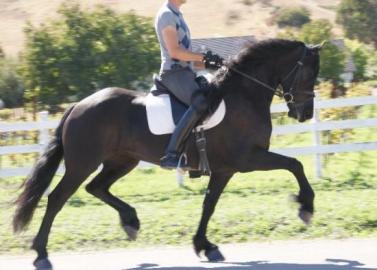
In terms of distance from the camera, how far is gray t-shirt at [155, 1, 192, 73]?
7090mm

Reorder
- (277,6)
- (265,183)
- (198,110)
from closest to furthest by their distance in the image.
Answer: (198,110), (265,183), (277,6)

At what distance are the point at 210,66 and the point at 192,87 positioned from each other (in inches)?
14.6

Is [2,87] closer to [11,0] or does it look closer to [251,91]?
[251,91]

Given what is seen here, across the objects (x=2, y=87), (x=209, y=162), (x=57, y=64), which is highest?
(x=209, y=162)

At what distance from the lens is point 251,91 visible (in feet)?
23.8

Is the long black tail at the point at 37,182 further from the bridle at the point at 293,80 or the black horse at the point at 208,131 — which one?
the bridle at the point at 293,80

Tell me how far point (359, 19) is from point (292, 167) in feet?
281

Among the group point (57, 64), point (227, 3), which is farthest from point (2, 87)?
point (227, 3)

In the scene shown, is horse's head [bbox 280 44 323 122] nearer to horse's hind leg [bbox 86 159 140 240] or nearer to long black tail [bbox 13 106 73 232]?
horse's hind leg [bbox 86 159 140 240]

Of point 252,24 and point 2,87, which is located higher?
point 2,87

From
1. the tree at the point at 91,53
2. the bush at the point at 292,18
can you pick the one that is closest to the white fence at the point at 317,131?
the tree at the point at 91,53

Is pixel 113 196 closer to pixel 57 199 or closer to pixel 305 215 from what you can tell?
pixel 57 199

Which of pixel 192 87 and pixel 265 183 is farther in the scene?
pixel 265 183

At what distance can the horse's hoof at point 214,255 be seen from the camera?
23.2 ft
